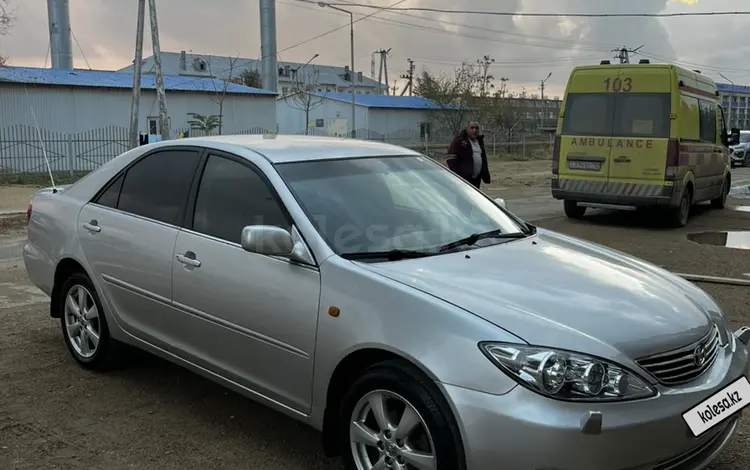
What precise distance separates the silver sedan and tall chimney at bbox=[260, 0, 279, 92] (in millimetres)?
39826

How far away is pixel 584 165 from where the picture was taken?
12617mm

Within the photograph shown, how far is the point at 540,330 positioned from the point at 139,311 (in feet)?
8.46

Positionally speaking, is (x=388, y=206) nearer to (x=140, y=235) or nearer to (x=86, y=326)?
(x=140, y=235)

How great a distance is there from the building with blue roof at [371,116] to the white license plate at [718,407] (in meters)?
44.1

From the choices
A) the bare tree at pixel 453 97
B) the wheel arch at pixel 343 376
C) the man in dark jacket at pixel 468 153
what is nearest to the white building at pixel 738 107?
the bare tree at pixel 453 97

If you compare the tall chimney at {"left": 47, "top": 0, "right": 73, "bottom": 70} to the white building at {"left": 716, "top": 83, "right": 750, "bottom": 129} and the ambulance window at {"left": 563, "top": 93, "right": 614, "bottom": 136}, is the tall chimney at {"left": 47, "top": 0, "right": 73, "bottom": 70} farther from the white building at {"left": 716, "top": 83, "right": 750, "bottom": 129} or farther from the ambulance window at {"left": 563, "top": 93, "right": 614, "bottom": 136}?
the white building at {"left": 716, "top": 83, "right": 750, "bottom": 129}

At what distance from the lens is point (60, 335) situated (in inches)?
218

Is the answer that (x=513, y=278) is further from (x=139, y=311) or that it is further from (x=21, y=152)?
(x=21, y=152)

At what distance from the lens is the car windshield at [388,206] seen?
3.43 m

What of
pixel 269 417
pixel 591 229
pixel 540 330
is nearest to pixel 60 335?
pixel 269 417

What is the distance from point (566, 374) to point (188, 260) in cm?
217

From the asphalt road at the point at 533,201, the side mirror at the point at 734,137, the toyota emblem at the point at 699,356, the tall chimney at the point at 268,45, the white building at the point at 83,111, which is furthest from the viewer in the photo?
the tall chimney at the point at 268,45

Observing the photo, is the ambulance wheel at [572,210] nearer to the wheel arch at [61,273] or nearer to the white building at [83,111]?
the wheel arch at [61,273]

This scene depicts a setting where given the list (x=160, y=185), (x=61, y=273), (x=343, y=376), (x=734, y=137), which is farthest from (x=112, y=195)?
(x=734, y=137)
